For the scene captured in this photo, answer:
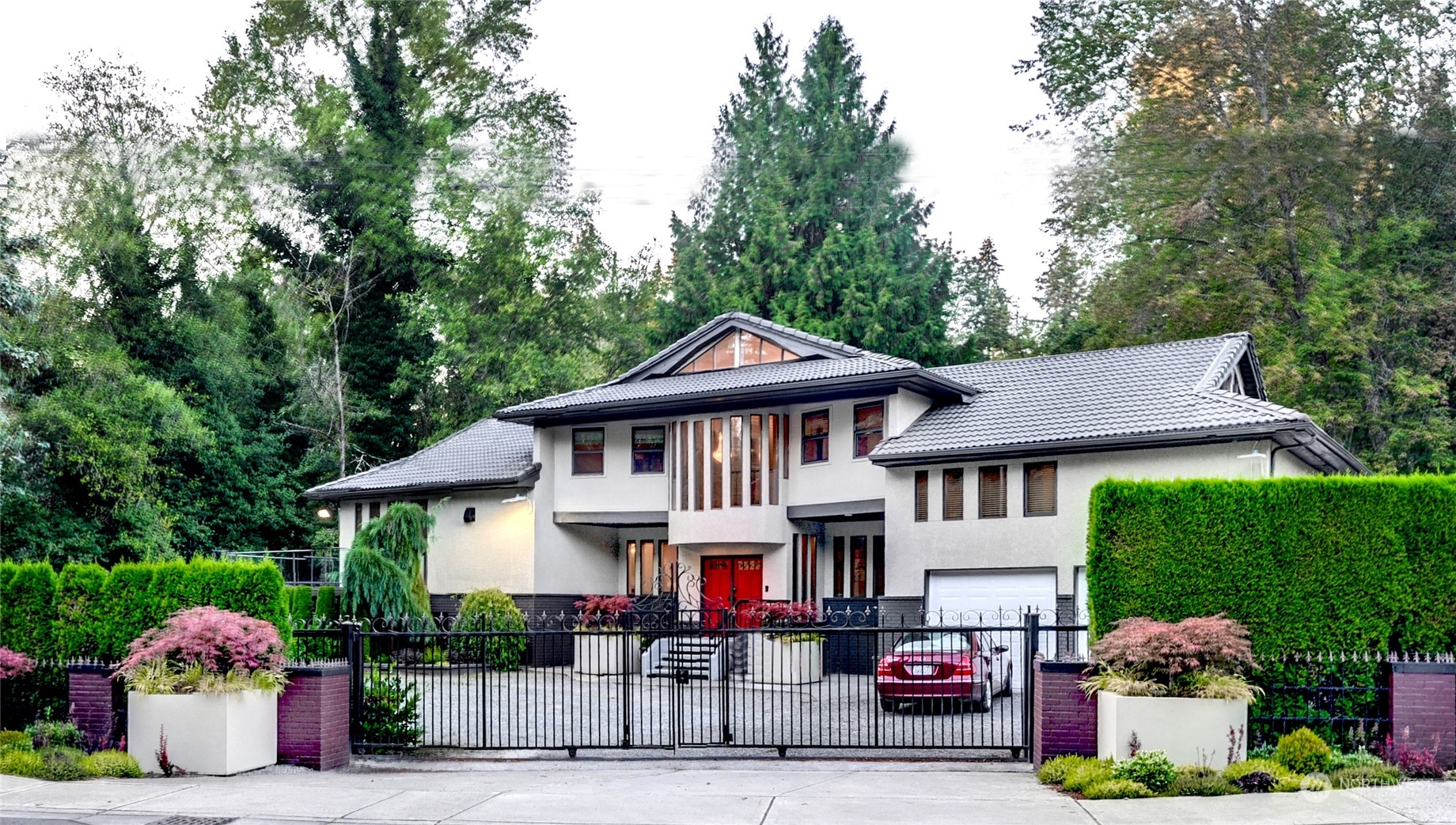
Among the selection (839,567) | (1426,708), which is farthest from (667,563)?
(1426,708)

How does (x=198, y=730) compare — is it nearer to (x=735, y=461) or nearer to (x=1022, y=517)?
(x=1022, y=517)

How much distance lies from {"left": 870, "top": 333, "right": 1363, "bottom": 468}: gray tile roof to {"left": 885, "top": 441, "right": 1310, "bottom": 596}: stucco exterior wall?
0.51 meters

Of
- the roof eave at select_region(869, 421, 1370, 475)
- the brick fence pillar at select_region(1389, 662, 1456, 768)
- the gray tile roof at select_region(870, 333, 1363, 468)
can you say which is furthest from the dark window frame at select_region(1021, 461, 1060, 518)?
the brick fence pillar at select_region(1389, 662, 1456, 768)

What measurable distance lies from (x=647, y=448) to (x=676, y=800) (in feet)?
62.8

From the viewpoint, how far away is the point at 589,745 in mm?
14656

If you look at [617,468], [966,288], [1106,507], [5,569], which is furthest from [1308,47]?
[5,569]

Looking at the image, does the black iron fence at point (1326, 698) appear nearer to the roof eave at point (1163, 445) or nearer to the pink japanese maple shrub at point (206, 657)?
the roof eave at point (1163, 445)

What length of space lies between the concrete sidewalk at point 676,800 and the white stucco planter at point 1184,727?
38.5 inches

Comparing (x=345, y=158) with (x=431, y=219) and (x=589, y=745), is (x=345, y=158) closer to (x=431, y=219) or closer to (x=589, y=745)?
(x=431, y=219)

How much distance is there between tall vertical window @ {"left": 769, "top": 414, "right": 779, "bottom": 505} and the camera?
2844 cm

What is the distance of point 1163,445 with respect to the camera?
23438 mm

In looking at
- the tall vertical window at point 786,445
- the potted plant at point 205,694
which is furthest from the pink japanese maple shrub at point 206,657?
the tall vertical window at point 786,445

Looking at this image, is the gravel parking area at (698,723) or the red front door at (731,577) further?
the red front door at (731,577)

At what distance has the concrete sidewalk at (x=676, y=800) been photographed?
1045 centimetres
